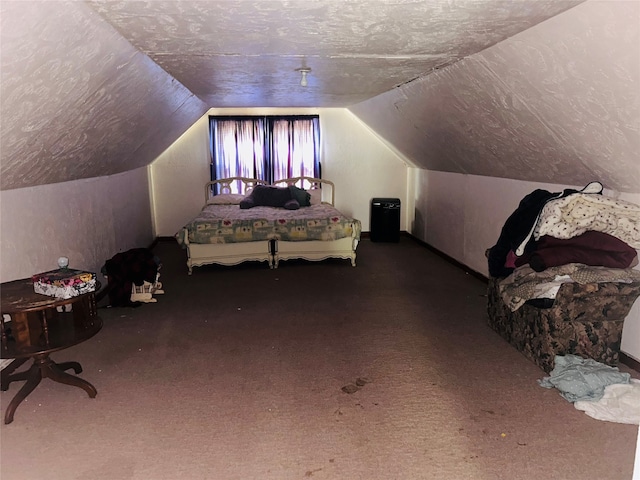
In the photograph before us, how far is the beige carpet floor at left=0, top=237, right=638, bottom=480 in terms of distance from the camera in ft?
6.89

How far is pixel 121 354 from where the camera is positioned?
3.24 meters

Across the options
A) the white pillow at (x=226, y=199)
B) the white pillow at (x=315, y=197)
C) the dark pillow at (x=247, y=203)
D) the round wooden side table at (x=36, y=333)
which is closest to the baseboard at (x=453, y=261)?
the white pillow at (x=315, y=197)

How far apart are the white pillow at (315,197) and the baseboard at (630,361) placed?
4.41m

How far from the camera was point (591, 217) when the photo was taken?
9.13 feet

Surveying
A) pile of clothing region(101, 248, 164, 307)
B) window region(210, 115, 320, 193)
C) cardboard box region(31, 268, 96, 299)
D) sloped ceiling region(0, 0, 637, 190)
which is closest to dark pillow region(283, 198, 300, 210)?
window region(210, 115, 320, 193)

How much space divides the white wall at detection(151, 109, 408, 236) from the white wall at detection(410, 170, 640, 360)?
0.58 metres

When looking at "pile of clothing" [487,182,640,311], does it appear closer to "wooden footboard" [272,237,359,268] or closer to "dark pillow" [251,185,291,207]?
"wooden footboard" [272,237,359,268]

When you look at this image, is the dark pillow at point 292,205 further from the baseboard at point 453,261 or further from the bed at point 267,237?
the baseboard at point 453,261

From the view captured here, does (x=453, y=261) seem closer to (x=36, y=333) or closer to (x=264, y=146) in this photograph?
(x=264, y=146)

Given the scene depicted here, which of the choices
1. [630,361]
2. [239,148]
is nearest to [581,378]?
[630,361]

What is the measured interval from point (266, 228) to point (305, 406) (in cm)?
305

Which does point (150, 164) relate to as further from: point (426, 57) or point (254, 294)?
point (426, 57)

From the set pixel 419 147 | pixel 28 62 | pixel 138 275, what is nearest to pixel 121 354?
pixel 138 275

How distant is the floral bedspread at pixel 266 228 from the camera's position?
5.21 m
